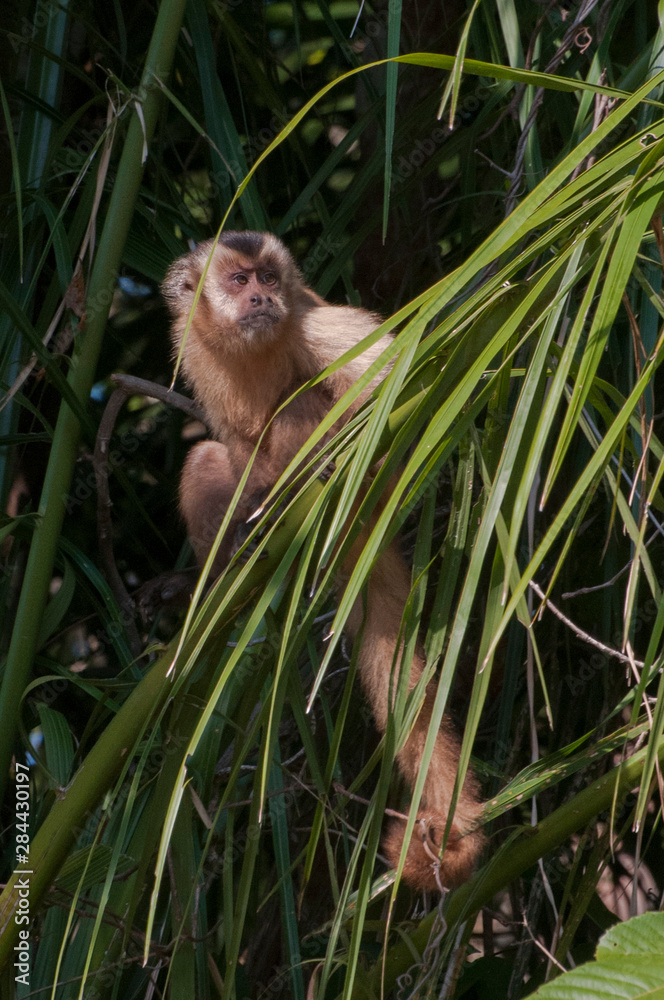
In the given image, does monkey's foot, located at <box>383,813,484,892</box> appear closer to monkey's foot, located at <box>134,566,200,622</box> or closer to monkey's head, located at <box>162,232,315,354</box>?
monkey's foot, located at <box>134,566,200,622</box>

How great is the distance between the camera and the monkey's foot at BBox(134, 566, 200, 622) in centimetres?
362

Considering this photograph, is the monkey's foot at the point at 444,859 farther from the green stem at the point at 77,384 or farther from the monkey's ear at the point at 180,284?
the monkey's ear at the point at 180,284

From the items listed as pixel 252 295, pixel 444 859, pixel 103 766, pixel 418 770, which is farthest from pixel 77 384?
→ pixel 444 859

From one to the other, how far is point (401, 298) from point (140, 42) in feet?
4.95

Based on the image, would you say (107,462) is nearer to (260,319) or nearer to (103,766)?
(260,319)

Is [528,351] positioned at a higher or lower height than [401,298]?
higher

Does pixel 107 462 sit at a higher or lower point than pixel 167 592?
higher

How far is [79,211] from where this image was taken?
2965mm

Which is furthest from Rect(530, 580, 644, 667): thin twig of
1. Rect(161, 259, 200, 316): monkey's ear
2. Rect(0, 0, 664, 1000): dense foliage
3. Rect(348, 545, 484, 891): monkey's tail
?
Rect(161, 259, 200, 316): monkey's ear

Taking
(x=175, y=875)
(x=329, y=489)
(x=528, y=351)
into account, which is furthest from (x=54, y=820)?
(x=528, y=351)

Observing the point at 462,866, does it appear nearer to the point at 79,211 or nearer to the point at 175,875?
the point at 175,875

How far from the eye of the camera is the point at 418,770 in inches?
77.4

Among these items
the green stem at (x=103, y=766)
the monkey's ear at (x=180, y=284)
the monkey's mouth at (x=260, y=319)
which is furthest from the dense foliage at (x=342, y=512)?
Result: the monkey's mouth at (x=260, y=319)

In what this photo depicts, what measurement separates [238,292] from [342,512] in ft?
7.89
